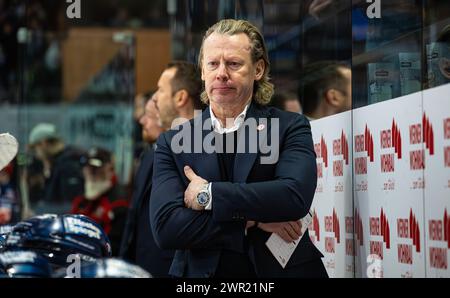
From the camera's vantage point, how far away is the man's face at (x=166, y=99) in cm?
453

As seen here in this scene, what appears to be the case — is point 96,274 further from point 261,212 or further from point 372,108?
point 372,108

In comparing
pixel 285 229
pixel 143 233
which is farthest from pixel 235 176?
pixel 143 233

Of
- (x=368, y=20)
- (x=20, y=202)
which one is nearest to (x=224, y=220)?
(x=368, y=20)

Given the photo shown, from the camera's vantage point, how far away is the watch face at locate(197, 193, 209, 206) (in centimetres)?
354

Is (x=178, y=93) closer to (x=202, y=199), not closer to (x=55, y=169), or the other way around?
(x=202, y=199)

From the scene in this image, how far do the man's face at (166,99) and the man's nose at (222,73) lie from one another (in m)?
0.81

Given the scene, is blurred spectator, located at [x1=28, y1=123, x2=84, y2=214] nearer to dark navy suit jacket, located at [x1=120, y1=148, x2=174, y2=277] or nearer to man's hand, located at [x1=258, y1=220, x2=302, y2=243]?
dark navy suit jacket, located at [x1=120, y1=148, x2=174, y2=277]

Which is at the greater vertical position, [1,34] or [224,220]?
[1,34]

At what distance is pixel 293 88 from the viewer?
14.3 ft

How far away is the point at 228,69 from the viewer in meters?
3.66

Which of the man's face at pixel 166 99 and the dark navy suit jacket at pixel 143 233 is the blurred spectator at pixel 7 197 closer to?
the dark navy suit jacket at pixel 143 233

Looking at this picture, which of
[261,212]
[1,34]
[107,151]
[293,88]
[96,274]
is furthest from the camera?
[107,151]

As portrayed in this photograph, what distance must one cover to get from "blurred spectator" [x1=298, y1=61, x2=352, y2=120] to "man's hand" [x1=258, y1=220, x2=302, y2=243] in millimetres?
584
